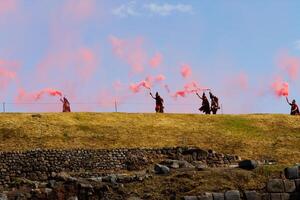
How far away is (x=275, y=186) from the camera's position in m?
27.9

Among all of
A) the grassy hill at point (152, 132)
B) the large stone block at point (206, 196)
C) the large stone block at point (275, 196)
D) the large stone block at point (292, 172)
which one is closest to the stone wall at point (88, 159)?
→ the grassy hill at point (152, 132)

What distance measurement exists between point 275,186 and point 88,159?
2193 cm

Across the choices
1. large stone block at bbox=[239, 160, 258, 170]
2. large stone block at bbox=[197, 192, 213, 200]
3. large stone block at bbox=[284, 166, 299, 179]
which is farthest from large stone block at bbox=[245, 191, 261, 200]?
large stone block at bbox=[239, 160, 258, 170]

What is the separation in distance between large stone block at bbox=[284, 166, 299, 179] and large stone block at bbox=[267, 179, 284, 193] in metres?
0.52

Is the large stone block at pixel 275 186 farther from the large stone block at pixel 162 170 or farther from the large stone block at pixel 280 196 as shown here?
the large stone block at pixel 162 170

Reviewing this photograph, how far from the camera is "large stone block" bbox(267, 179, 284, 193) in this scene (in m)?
27.9

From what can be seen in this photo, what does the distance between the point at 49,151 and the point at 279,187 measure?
75.6ft

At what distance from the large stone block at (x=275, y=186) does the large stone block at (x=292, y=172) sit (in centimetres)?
52

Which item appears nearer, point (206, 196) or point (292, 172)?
point (206, 196)

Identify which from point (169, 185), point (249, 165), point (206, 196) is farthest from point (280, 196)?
point (169, 185)

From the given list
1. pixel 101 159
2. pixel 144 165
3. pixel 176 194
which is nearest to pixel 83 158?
pixel 101 159

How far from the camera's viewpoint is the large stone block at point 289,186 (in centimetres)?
2786

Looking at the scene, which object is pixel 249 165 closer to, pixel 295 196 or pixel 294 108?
pixel 295 196

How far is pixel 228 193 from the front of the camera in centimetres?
2739
